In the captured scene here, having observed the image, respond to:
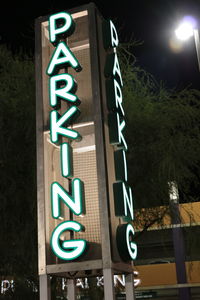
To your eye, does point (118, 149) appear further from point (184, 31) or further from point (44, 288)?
point (184, 31)

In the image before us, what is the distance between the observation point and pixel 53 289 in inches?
376

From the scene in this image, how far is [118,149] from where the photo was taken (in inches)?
292

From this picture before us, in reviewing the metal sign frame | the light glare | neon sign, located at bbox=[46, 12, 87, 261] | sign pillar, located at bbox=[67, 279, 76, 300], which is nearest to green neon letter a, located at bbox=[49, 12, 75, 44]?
neon sign, located at bbox=[46, 12, 87, 261]

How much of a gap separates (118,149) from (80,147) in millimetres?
659

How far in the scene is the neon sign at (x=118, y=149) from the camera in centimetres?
680

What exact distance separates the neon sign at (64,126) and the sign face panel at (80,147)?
14 millimetres

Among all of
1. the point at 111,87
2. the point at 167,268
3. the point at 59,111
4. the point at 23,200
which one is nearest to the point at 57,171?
the point at 59,111

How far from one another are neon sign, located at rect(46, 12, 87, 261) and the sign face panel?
1cm

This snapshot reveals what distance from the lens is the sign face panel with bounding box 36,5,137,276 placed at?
670 cm

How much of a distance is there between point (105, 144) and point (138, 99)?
3.96 metres

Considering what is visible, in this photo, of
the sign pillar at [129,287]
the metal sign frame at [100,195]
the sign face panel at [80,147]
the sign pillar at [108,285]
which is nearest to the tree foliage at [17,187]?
the metal sign frame at [100,195]

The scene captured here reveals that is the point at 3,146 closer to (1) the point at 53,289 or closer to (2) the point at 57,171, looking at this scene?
(2) the point at 57,171

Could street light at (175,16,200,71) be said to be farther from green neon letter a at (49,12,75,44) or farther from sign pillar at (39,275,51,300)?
sign pillar at (39,275,51,300)

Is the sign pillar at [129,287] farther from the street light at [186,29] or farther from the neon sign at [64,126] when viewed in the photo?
the street light at [186,29]
